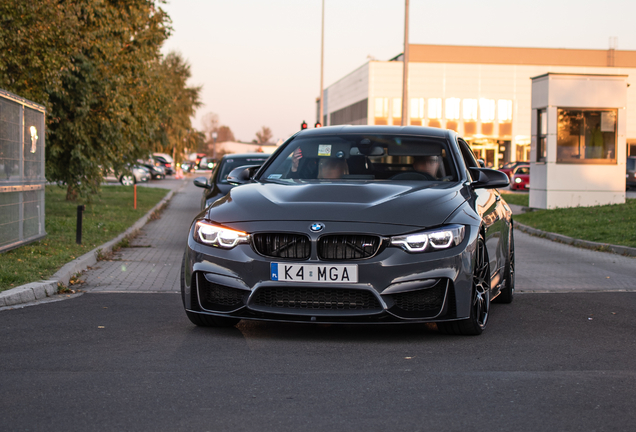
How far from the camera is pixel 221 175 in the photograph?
1345cm

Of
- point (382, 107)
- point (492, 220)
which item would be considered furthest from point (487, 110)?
point (492, 220)

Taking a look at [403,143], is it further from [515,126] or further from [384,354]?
[515,126]

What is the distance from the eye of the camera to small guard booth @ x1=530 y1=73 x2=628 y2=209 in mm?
21953

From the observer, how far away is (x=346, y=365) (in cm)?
499

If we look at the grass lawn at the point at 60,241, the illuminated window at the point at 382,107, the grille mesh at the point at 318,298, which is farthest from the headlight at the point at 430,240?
the illuminated window at the point at 382,107

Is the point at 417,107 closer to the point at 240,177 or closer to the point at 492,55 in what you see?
the point at 492,55

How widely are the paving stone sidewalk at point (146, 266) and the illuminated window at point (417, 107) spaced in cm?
5782

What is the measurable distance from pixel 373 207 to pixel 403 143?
59.4 inches

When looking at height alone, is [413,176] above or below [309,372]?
above

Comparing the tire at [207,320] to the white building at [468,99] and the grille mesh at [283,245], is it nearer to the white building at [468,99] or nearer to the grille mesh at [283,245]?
the grille mesh at [283,245]

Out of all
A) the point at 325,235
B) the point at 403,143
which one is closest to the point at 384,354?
the point at 325,235

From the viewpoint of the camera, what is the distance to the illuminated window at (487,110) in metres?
74.8

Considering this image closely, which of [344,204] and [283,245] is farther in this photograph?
[344,204]

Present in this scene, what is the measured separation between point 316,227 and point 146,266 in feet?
19.9
